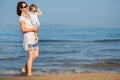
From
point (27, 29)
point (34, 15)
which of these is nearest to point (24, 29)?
point (27, 29)

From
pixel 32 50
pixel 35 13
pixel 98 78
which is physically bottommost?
pixel 98 78

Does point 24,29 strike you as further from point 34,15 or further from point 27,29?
point 34,15

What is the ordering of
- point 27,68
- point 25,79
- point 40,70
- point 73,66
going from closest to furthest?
point 25,79, point 27,68, point 40,70, point 73,66

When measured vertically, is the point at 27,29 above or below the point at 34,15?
below

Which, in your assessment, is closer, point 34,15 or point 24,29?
point 24,29

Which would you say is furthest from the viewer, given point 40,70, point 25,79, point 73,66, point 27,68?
point 73,66

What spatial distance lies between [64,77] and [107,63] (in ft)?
17.8

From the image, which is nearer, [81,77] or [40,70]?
[81,77]

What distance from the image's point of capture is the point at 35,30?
7.64m

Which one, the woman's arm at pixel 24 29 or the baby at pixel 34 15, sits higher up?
the baby at pixel 34 15

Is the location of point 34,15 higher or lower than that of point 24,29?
higher

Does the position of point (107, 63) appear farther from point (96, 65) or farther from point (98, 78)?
point (98, 78)

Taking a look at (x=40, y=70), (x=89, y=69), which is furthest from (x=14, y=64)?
(x=89, y=69)

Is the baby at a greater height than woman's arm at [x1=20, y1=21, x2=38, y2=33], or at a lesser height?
greater
